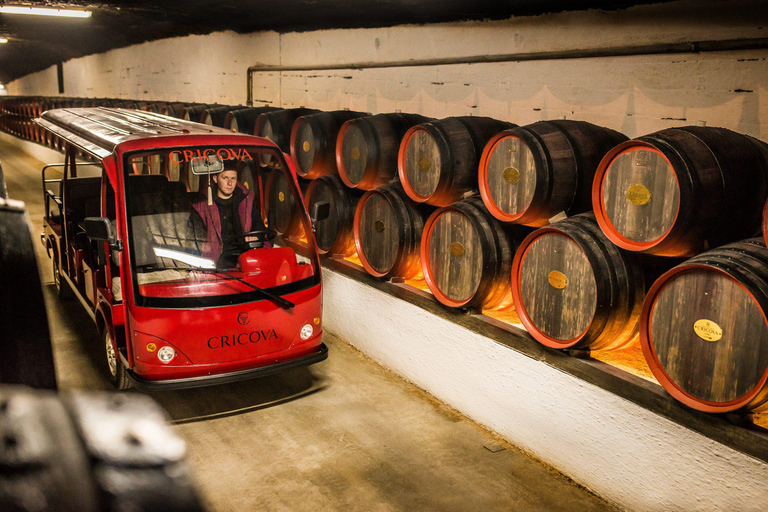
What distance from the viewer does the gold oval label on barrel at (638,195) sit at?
9.96 ft

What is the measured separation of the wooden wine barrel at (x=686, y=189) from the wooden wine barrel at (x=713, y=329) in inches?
7.7

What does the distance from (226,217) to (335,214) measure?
1392 millimetres

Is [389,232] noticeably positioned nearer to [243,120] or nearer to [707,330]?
[707,330]

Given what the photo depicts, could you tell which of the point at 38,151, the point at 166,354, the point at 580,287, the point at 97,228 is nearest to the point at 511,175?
the point at 580,287

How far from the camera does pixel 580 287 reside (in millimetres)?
3443

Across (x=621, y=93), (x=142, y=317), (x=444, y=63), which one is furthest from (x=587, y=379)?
(x=444, y=63)

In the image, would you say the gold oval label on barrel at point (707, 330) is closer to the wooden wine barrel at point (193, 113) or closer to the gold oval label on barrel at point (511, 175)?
the gold oval label on barrel at point (511, 175)

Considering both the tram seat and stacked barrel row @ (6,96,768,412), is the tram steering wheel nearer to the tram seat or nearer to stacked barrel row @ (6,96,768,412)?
stacked barrel row @ (6,96,768,412)

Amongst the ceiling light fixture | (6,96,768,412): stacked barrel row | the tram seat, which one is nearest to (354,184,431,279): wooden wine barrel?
(6,96,768,412): stacked barrel row

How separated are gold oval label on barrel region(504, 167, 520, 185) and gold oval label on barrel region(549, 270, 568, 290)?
0.66 metres

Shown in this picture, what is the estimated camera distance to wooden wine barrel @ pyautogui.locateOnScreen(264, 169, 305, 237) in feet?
21.4

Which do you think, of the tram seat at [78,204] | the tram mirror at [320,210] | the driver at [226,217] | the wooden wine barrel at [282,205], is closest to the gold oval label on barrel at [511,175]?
the tram mirror at [320,210]

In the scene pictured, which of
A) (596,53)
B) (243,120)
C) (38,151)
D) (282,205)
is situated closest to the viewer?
(596,53)

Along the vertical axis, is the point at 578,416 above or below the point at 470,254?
below
